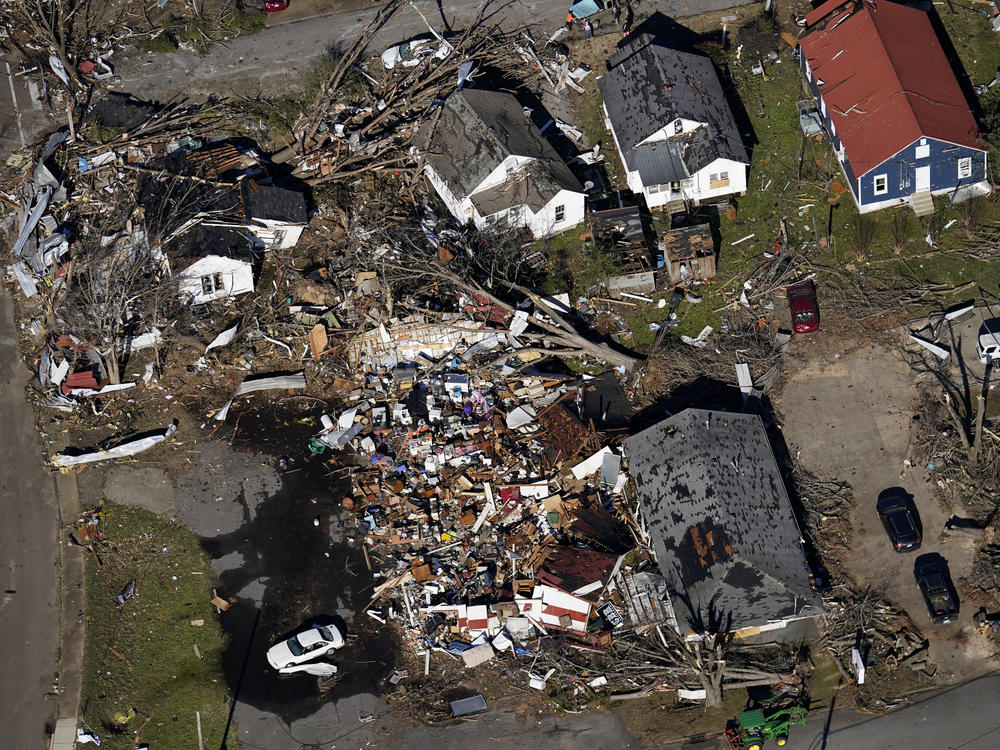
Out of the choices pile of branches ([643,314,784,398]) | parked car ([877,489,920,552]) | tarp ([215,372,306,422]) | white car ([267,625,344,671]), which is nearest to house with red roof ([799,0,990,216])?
pile of branches ([643,314,784,398])

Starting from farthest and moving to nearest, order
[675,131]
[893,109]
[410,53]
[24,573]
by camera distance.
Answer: [410,53] < [675,131] < [893,109] < [24,573]

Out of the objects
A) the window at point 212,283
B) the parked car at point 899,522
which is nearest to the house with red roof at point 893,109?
the parked car at point 899,522

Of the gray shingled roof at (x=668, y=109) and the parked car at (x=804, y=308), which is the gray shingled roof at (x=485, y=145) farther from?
the parked car at (x=804, y=308)

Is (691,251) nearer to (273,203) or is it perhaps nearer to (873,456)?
(873,456)

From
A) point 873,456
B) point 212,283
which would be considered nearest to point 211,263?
point 212,283

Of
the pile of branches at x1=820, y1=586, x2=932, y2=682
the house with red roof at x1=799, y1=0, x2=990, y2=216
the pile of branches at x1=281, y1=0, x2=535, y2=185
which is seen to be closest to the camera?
the pile of branches at x1=820, y1=586, x2=932, y2=682

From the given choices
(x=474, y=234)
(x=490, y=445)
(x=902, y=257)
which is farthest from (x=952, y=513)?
(x=474, y=234)

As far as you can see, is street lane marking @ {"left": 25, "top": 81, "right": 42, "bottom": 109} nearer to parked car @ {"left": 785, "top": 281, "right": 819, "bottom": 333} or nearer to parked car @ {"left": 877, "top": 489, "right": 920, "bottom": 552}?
parked car @ {"left": 785, "top": 281, "right": 819, "bottom": 333}
